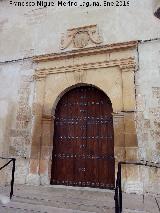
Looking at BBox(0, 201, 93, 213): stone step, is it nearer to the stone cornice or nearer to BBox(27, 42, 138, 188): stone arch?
BBox(27, 42, 138, 188): stone arch

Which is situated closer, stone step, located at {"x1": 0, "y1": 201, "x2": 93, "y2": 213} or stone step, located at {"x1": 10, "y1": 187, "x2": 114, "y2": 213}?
stone step, located at {"x1": 0, "y1": 201, "x2": 93, "y2": 213}

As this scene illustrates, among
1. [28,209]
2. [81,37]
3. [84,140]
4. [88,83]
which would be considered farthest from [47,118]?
[28,209]

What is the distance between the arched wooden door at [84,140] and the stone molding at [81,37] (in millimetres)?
1062

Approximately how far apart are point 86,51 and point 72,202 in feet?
11.0

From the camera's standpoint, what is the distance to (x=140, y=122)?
493 centimetres

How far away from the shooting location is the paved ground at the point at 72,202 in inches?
132

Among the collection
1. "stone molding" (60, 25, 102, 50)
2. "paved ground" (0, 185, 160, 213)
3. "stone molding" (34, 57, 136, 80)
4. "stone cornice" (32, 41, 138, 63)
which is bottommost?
"paved ground" (0, 185, 160, 213)

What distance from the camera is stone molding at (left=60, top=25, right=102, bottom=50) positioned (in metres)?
5.71

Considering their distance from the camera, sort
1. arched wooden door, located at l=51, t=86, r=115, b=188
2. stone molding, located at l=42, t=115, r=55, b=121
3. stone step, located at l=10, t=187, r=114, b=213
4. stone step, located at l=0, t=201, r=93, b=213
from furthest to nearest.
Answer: stone molding, located at l=42, t=115, r=55, b=121 < arched wooden door, located at l=51, t=86, r=115, b=188 < stone step, located at l=10, t=187, r=114, b=213 < stone step, located at l=0, t=201, r=93, b=213

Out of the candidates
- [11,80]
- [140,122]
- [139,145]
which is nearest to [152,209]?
[139,145]

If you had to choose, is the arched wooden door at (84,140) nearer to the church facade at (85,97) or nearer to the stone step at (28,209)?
the church facade at (85,97)

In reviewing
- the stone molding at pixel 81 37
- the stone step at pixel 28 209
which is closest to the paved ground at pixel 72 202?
the stone step at pixel 28 209

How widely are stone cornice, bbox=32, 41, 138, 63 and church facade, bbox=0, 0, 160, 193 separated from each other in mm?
22

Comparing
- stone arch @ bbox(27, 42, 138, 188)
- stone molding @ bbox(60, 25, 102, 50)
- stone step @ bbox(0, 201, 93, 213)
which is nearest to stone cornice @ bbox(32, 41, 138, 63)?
stone arch @ bbox(27, 42, 138, 188)
